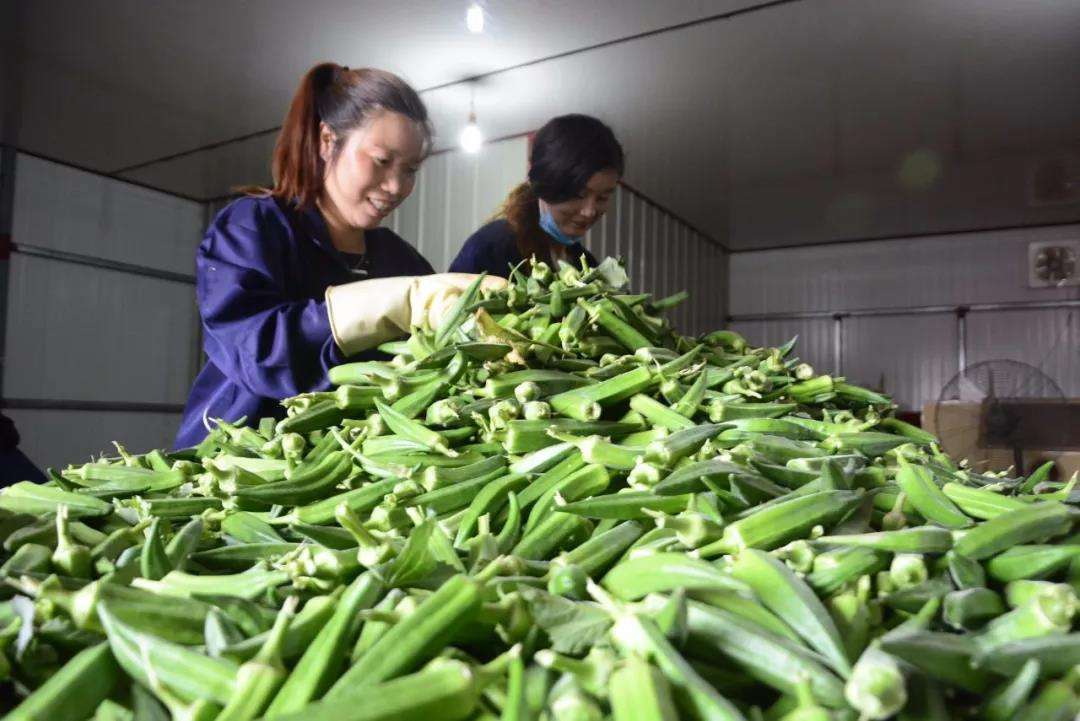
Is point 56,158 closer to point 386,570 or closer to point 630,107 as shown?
point 630,107

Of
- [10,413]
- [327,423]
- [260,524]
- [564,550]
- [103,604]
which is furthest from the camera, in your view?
[10,413]

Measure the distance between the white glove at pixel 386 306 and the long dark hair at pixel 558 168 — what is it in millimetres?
1534

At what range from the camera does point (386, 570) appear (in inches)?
30.0

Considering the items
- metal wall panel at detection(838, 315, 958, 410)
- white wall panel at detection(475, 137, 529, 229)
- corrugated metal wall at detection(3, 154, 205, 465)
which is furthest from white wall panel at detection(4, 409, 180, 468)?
metal wall panel at detection(838, 315, 958, 410)

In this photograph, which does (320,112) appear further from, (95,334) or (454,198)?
(95,334)

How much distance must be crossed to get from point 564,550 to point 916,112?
302 inches

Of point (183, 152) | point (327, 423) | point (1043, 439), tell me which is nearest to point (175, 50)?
point (183, 152)

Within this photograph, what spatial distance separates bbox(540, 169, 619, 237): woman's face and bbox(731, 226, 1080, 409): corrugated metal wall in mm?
9953

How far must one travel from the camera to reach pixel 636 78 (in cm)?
616

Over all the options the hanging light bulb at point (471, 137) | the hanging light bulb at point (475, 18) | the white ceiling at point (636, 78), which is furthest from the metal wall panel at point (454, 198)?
the hanging light bulb at point (475, 18)

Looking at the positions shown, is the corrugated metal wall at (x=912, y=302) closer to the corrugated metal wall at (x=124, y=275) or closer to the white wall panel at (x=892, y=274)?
the white wall panel at (x=892, y=274)

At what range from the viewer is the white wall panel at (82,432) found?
25.7 feet

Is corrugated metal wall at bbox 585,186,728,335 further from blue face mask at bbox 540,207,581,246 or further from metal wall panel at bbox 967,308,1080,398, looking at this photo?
metal wall panel at bbox 967,308,1080,398

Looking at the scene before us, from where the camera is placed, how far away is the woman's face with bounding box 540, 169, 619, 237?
130 inches
